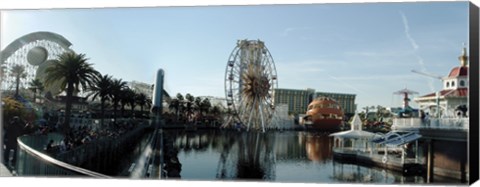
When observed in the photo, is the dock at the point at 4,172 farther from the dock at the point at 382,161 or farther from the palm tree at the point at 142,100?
the dock at the point at 382,161

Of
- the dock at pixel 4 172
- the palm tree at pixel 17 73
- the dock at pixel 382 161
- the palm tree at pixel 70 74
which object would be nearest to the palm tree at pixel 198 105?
the palm tree at pixel 70 74

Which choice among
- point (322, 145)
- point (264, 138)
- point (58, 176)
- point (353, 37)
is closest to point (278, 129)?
point (264, 138)

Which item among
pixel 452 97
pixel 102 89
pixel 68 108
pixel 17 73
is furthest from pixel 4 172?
pixel 452 97

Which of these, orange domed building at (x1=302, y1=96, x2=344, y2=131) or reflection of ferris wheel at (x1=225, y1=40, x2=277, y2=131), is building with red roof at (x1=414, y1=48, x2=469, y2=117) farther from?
reflection of ferris wheel at (x1=225, y1=40, x2=277, y2=131)

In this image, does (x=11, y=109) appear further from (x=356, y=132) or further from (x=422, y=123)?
(x=422, y=123)

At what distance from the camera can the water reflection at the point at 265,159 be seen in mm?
15680

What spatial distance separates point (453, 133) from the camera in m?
13.3

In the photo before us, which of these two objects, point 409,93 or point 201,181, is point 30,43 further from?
point 409,93

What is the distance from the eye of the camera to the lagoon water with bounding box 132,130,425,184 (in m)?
15.5

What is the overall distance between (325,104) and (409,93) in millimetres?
3555

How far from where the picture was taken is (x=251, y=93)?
2389cm

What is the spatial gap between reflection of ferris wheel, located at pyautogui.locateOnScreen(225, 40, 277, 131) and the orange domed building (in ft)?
8.60

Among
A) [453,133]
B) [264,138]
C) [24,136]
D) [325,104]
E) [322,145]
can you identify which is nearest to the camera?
[453,133]

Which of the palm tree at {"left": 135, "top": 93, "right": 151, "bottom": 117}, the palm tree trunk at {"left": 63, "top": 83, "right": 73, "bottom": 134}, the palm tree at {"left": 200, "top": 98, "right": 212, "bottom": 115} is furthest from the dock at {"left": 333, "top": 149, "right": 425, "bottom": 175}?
the palm tree trunk at {"left": 63, "top": 83, "right": 73, "bottom": 134}
